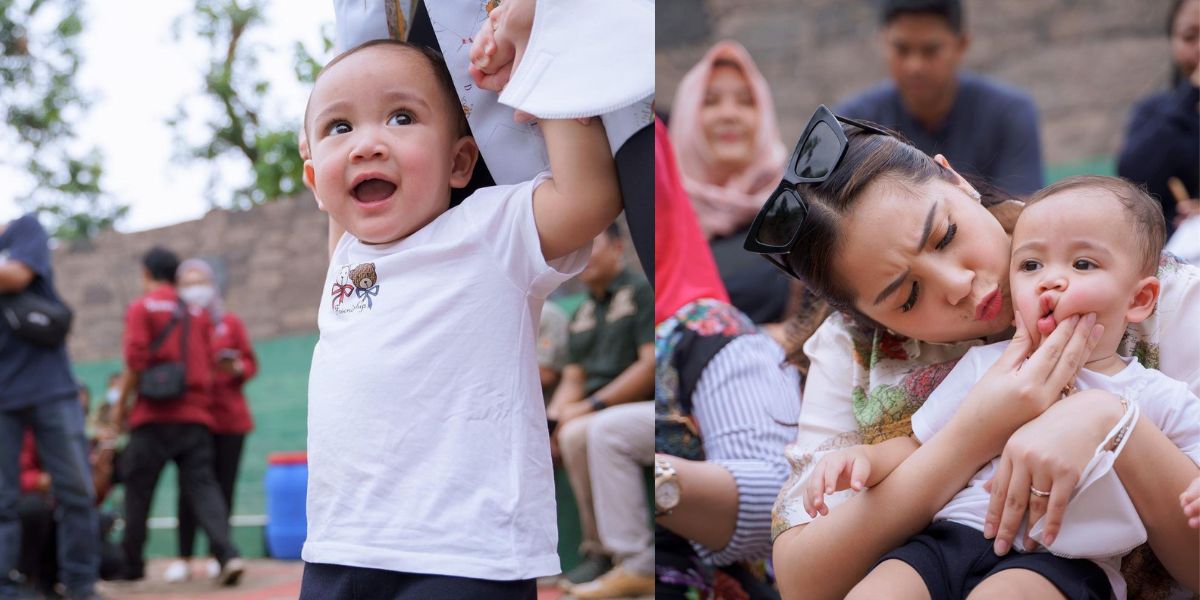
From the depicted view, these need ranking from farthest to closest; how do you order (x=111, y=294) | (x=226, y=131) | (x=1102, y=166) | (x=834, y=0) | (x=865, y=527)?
(x=226, y=131) < (x=111, y=294) < (x=834, y=0) < (x=1102, y=166) < (x=865, y=527)

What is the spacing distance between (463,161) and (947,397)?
0.74 meters

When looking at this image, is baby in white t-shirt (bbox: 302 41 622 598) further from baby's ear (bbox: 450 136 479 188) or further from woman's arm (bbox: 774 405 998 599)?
woman's arm (bbox: 774 405 998 599)

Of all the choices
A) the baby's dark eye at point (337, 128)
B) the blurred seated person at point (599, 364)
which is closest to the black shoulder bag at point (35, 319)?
the blurred seated person at point (599, 364)

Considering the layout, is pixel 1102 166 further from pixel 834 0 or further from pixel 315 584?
pixel 315 584

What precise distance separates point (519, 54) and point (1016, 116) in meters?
2.53

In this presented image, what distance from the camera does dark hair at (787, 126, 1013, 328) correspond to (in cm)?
145

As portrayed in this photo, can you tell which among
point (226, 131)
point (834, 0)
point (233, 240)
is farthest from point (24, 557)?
point (226, 131)

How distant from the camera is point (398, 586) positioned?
4.79 ft

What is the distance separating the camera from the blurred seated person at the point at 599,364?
4246mm

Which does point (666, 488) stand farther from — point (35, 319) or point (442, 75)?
point (35, 319)

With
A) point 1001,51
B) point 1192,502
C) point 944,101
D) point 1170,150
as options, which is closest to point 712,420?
point 1192,502

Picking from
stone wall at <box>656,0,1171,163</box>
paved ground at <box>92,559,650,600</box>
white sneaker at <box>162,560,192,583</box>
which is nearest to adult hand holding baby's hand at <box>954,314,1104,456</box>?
paved ground at <box>92,559,650,600</box>

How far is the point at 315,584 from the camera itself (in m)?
1.52

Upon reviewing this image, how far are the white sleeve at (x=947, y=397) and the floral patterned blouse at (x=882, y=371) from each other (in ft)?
0.16
